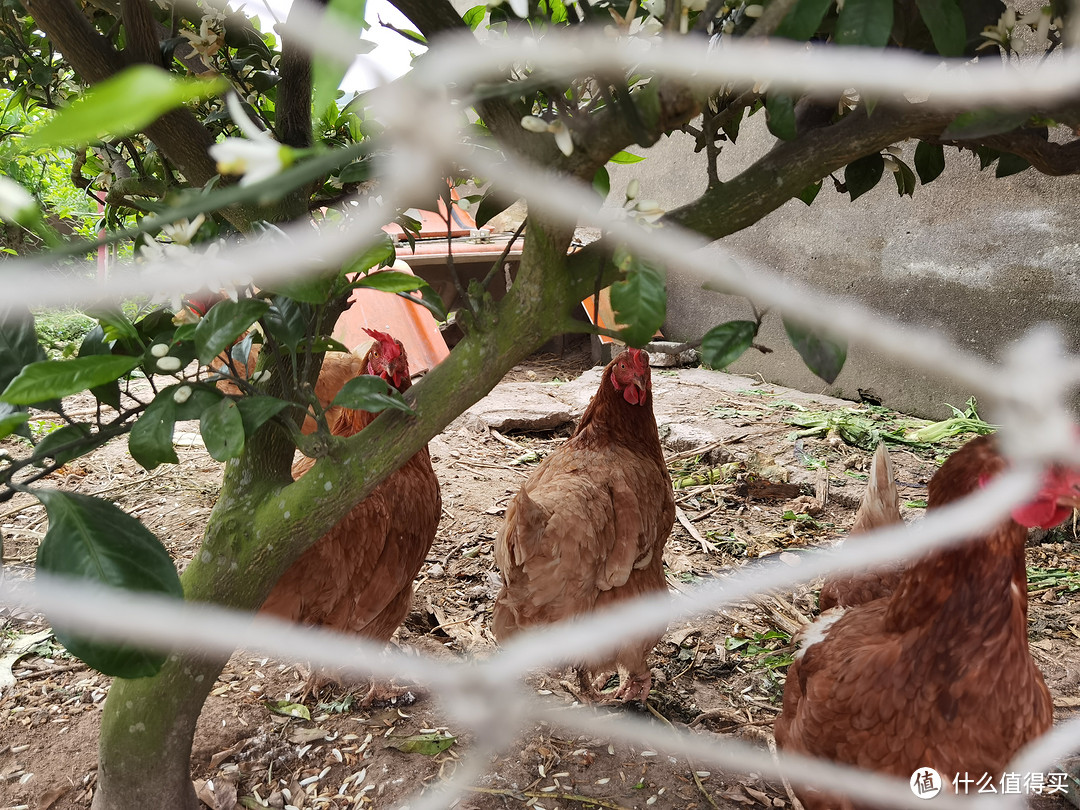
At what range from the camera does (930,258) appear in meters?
3.31

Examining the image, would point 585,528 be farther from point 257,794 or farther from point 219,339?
point 219,339

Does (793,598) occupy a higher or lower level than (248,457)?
lower

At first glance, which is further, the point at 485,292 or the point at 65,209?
the point at 65,209

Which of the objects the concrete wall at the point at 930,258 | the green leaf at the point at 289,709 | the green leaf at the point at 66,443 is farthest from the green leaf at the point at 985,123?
the concrete wall at the point at 930,258

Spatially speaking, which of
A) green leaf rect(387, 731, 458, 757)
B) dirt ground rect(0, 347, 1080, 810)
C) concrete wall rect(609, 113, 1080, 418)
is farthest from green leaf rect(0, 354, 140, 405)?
concrete wall rect(609, 113, 1080, 418)

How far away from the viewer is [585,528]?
5.50ft

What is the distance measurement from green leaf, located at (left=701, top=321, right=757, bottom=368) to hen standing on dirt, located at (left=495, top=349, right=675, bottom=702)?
0.96m

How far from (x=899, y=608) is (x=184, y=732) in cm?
116

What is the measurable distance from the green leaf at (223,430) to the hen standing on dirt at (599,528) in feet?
3.12

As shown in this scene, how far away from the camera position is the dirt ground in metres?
1.40

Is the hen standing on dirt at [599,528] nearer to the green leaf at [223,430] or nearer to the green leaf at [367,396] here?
the green leaf at [367,396]

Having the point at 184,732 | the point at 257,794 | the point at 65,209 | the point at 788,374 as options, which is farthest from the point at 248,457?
the point at 788,374

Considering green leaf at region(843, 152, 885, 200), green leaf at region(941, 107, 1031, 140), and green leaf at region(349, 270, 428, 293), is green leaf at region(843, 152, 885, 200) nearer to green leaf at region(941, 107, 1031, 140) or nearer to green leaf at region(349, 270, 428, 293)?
green leaf at region(941, 107, 1031, 140)

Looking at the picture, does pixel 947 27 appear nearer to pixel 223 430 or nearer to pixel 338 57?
pixel 338 57
